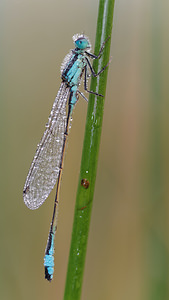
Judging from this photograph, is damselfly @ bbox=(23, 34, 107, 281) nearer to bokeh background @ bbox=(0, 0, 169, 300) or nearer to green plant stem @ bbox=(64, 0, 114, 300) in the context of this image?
bokeh background @ bbox=(0, 0, 169, 300)

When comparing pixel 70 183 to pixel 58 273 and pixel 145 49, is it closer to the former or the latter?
pixel 58 273

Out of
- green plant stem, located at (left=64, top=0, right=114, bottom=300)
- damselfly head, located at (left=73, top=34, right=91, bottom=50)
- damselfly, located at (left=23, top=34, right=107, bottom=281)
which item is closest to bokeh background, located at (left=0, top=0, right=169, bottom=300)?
damselfly, located at (left=23, top=34, right=107, bottom=281)

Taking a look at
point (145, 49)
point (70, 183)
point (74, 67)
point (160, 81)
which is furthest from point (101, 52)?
point (70, 183)

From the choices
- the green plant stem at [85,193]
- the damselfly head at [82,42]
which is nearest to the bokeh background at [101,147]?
the damselfly head at [82,42]

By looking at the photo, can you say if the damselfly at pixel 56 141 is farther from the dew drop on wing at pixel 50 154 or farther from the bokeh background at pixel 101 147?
the bokeh background at pixel 101 147

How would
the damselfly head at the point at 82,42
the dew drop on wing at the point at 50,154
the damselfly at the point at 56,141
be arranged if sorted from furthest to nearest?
the dew drop on wing at the point at 50,154 < the damselfly at the point at 56,141 < the damselfly head at the point at 82,42

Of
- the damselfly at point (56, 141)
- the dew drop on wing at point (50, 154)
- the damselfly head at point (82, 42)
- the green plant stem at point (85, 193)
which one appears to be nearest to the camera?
the green plant stem at point (85, 193)
